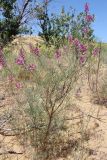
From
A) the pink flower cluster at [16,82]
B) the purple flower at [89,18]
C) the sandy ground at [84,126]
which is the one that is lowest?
the sandy ground at [84,126]

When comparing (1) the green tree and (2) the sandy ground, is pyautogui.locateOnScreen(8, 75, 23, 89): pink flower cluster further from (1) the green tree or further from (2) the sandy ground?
(1) the green tree

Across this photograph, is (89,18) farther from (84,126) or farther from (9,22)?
(9,22)

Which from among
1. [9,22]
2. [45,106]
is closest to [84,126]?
[45,106]

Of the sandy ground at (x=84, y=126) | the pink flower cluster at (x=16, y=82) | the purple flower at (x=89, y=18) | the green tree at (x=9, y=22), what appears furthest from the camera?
the green tree at (x=9, y=22)

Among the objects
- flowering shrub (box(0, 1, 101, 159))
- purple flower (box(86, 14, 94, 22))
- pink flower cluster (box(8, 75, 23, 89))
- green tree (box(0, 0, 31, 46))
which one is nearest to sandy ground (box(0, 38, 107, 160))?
flowering shrub (box(0, 1, 101, 159))

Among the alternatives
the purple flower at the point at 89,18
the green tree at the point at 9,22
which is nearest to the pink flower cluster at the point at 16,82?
the purple flower at the point at 89,18

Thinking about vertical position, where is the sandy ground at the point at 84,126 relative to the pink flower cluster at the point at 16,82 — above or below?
below

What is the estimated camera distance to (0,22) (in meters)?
13.6

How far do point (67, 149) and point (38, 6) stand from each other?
10.6m

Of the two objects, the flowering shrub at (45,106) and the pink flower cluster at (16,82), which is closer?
the flowering shrub at (45,106)

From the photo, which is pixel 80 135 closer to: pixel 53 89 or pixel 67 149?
pixel 67 149

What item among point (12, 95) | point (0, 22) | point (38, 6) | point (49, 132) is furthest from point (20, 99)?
point (38, 6)

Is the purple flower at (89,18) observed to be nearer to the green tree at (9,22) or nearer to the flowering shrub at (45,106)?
the flowering shrub at (45,106)

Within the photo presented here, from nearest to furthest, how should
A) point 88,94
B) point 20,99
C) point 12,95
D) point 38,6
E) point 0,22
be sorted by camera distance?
point 20,99, point 12,95, point 88,94, point 0,22, point 38,6
